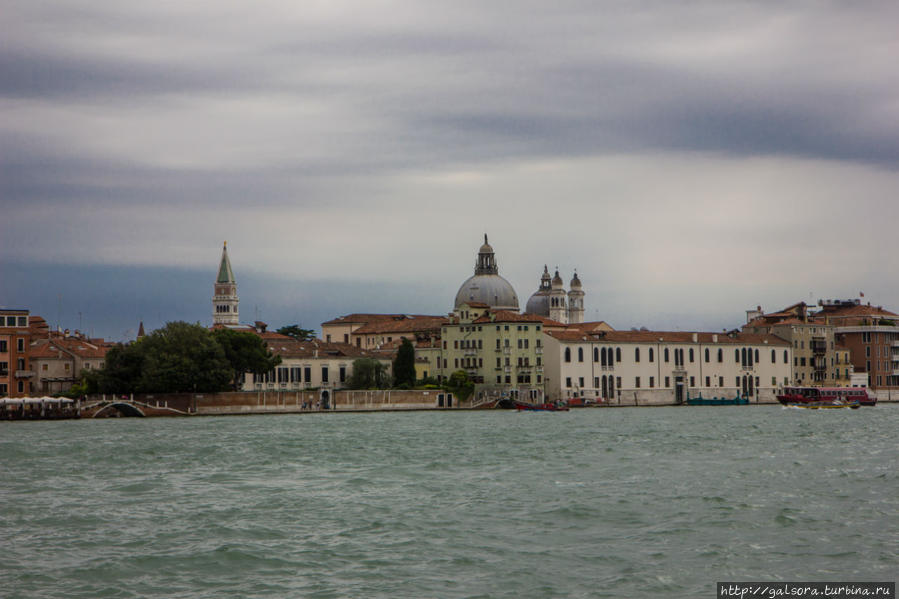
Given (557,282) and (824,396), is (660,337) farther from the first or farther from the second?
(557,282)

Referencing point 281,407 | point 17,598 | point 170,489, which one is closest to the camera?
point 17,598

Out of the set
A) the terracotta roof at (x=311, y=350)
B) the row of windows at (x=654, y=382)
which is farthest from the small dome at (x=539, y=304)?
the terracotta roof at (x=311, y=350)

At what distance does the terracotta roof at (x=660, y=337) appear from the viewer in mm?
78562

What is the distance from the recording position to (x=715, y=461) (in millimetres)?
26719

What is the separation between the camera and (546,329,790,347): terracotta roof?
7856 centimetres

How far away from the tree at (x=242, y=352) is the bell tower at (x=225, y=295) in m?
81.0

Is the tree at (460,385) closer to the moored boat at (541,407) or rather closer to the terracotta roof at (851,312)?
the moored boat at (541,407)

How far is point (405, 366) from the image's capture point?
2938 inches

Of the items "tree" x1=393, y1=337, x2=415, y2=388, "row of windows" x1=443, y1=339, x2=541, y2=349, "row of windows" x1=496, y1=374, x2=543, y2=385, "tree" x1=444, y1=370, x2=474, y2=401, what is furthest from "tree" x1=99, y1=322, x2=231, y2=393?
"row of windows" x1=496, y1=374, x2=543, y2=385

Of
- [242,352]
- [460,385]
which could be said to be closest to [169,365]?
[242,352]

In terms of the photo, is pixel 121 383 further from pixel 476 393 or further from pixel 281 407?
pixel 476 393

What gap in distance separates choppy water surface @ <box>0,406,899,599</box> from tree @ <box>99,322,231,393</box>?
2594 cm

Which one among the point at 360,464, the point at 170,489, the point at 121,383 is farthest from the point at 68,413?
the point at 170,489

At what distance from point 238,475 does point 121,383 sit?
3737cm
